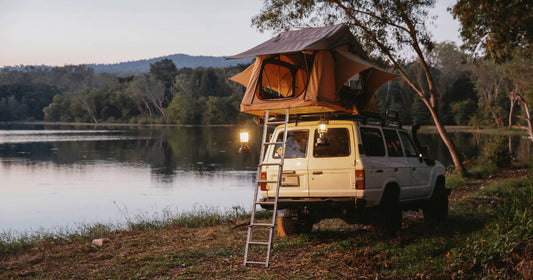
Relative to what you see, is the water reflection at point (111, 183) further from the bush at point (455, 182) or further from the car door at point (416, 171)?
the car door at point (416, 171)

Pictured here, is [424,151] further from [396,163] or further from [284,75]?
[284,75]

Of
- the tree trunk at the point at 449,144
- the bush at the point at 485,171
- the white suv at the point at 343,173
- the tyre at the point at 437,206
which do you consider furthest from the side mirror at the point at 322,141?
the bush at the point at 485,171

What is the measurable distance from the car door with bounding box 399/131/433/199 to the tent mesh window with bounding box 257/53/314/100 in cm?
223

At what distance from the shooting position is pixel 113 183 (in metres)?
28.2

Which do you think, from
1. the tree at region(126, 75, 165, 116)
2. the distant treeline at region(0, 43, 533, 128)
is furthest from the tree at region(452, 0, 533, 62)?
the tree at region(126, 75, 165, 116)

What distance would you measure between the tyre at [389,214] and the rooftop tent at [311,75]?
1.57 metres

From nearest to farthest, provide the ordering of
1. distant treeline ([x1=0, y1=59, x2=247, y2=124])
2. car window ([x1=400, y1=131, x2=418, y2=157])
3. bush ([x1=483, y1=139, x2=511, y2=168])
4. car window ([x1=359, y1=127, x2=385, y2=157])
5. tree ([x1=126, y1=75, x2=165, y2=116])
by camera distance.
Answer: car window ([x1=359, y1=127, x2=385, y2=157]), car window ([x1=400, y1=131, x2=418, y2=157]), bush ([x1=483, y1=139, x2=511, y2=168]), distant treeline ([x1=0, y1=59, x2=247, y2=124]), tree ([x1=126, y1=75, x2=165, y2=116])

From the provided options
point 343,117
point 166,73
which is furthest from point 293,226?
point 166,73

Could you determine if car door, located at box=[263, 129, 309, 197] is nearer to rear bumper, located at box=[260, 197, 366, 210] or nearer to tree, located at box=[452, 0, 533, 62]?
rear bumper, located at box=[260, 197, 366, 210]

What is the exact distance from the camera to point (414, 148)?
10445mm

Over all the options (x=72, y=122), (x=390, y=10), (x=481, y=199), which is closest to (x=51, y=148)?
(x=390, y=10)

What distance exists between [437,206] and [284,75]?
4098 millimetres

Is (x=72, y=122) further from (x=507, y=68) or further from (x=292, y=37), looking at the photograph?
(x=292, y=37)

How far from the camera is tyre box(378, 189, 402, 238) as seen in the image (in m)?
8.94
